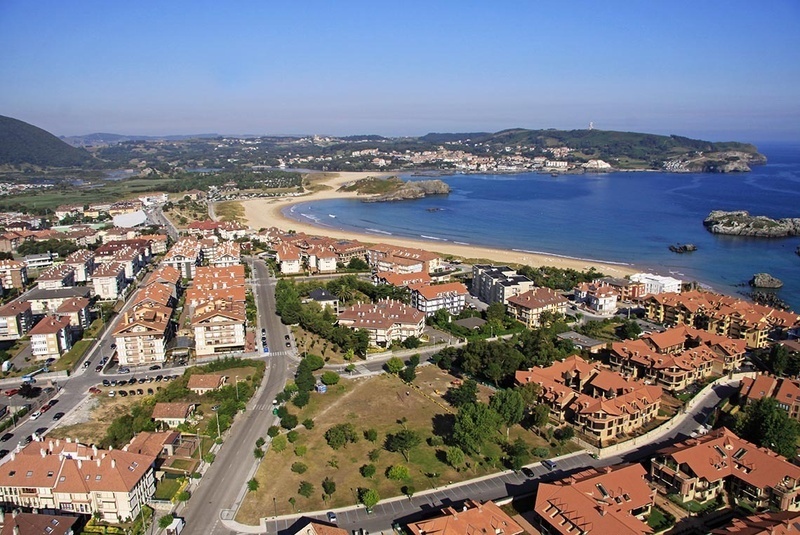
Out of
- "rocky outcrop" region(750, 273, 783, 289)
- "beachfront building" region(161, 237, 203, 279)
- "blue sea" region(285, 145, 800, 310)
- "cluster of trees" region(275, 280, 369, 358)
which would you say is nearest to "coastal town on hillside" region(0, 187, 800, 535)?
"cluster of trees" region(275, 280, 369, 358)

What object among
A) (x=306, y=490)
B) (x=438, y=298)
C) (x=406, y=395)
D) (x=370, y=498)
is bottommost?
(x=406, y=395)

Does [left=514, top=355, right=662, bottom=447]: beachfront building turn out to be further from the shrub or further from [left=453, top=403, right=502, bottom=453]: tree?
the shrub

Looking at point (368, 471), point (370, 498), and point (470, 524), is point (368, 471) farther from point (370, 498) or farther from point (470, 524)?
point (470, 524)

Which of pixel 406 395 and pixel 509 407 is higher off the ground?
pixel 509 407

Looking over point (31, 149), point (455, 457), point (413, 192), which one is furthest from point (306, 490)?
point (31, 149)

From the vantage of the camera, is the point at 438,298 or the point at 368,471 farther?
the point at 438,298

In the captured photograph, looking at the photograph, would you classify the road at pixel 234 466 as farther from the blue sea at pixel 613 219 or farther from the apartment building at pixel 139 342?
the blue sea at pixel 613 219

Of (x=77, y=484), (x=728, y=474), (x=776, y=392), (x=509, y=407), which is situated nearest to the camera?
(x=77, y=484)

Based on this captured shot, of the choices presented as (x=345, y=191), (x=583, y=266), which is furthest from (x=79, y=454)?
(x=345, y=191)
